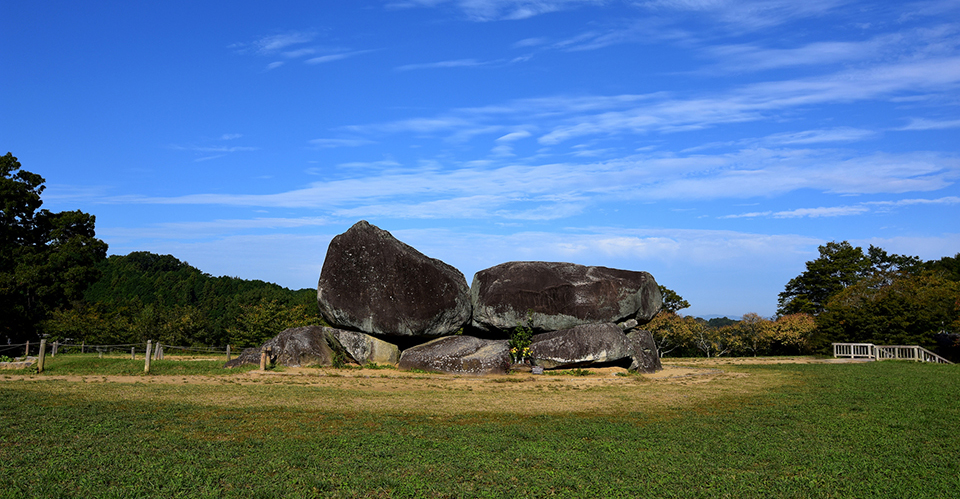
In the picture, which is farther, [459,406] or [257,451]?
[459,406]

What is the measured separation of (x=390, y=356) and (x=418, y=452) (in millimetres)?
15909

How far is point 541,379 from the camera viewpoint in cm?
1966

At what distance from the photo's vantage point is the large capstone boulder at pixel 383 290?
23188mm

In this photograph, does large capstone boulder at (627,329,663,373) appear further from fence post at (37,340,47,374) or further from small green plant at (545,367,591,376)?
fence post at (37,340,47,374)

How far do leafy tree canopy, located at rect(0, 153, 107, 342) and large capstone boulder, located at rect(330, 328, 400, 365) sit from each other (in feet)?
64.3

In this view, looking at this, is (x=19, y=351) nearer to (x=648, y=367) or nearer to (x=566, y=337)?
(x=566, y=337)

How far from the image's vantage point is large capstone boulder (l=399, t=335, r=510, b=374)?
834 inches

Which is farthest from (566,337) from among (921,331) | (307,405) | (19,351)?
(19,351)

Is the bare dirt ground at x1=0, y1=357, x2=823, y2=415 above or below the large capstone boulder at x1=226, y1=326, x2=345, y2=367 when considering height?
below

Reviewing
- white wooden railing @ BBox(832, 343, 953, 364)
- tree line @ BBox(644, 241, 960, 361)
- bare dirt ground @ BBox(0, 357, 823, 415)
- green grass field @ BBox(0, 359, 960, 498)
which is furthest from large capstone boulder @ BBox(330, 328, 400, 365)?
white wooden railing @ BBox(832, 343, 953, 364)

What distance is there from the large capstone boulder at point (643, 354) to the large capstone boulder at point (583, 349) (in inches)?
9.2

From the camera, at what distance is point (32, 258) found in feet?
108

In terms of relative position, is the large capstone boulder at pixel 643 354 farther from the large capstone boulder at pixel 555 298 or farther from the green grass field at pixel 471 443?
the green grass field at pixel 471 443

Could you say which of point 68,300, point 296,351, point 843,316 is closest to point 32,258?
point 68,300
